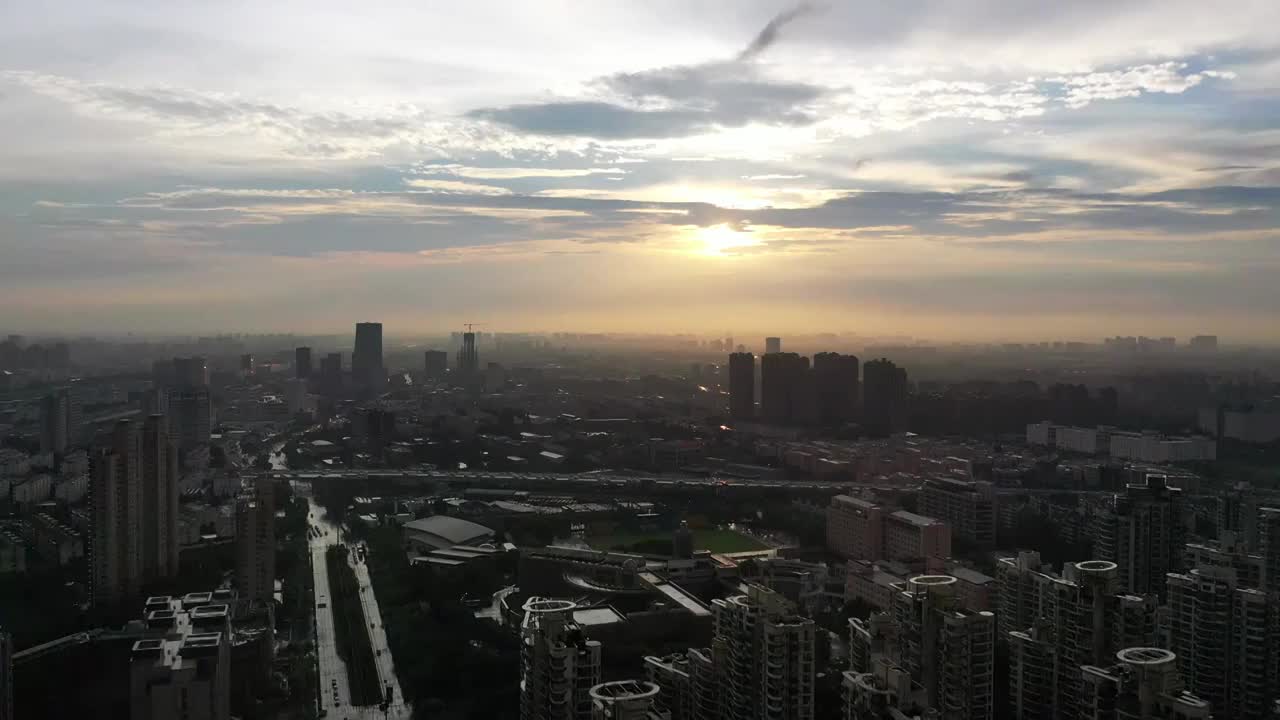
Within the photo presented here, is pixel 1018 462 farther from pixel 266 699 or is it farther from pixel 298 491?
pixel 266 699

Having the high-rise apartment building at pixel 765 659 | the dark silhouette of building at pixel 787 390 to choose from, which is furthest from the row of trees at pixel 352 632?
the dark silhouette of building at pixel 787 390

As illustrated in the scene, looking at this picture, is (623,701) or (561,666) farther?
(561,666)

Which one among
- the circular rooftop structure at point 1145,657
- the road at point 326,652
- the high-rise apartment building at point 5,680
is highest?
the circular rooftop structure at point 1145,657

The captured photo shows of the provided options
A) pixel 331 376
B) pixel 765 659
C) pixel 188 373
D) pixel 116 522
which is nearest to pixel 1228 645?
pixel 765 659

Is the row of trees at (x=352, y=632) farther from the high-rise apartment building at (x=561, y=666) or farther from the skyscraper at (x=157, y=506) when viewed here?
the high-rise apartment building at (x=561, y=666)

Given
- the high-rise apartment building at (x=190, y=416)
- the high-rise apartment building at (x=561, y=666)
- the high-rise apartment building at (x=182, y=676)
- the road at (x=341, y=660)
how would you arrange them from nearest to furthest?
1. the high-rise apartment building at (x=561, y=666)
2. the high-rise apartment building at (x=182, y=676)
3. the road at (x=341, y=660)
4. the high-rise apartment building at (x=190, y=416)

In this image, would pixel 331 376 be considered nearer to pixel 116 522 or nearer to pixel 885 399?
pixel 885 399

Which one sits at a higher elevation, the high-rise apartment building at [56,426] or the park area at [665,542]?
the high-rise apartment building at [56,426]
